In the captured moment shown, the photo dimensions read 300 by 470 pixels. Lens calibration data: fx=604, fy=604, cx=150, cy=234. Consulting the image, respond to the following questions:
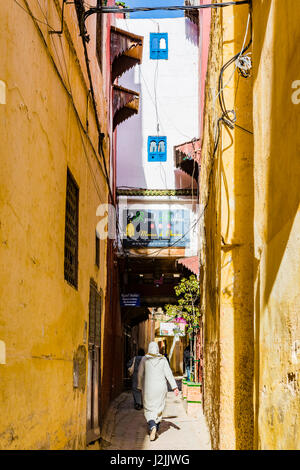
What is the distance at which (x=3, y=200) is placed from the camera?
3.91m

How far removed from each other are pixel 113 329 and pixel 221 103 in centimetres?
1030

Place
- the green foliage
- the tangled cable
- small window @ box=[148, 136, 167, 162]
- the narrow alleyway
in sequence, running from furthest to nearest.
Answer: small window @ box=[148, 136, 167, 162]
the green foliage
the narrow alleyway
the tangled cable

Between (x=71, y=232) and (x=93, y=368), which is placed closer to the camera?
(x=71, y=232)

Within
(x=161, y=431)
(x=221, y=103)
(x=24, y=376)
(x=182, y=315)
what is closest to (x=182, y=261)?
(x=182, y=315)

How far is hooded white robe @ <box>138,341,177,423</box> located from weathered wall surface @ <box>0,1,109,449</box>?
269 centimetres

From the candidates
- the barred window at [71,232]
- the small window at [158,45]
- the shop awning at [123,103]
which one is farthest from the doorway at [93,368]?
the small window at [158,45]

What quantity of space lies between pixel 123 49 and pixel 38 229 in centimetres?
1231

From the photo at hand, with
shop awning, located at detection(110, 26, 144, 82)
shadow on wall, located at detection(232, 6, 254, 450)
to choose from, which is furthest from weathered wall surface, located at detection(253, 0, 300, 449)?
shop awning, located at detection(110, 26, 144, 82)

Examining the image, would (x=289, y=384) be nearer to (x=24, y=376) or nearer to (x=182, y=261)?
(x=24, y=376)

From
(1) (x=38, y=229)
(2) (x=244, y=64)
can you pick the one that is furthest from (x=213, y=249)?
(1) (x=38, y=229)

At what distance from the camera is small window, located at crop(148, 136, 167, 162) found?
21.5 m

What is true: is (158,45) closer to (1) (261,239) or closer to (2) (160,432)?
(2) (160,432)

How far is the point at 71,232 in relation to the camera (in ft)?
24.4

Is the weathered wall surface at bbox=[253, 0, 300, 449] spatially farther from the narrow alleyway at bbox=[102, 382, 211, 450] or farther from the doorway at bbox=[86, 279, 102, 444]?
the doorway at bbox=[86, 279, 102, 444]
